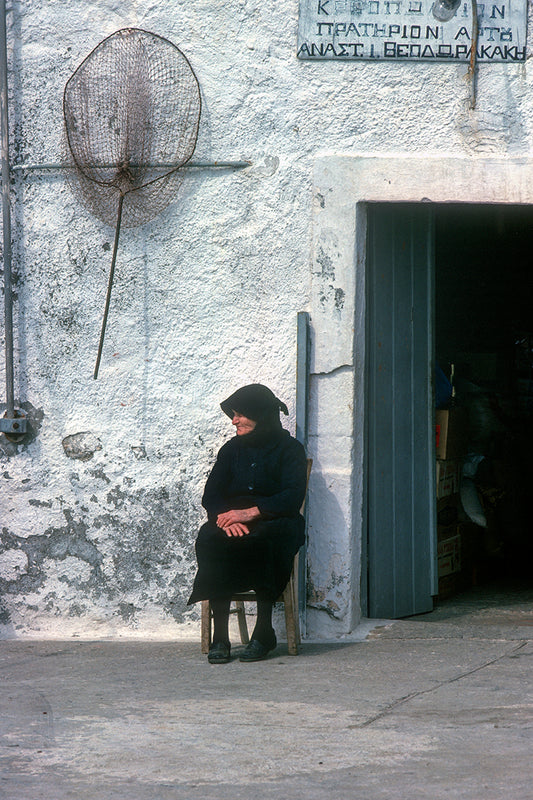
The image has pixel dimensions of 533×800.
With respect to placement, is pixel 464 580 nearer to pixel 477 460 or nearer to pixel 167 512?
pixel 477 460

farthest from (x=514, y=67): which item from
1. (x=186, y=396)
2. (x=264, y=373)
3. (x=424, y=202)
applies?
Answer: (x=186, y=396)

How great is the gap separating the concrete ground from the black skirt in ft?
1.15

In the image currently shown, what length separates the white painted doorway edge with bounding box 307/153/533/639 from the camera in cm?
509

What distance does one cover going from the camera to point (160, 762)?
3.35 m

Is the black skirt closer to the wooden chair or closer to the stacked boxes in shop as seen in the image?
the wooden chair

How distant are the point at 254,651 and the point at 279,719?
0.95 metres

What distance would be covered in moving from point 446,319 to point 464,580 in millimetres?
2690

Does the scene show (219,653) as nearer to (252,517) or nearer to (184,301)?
(252,517)

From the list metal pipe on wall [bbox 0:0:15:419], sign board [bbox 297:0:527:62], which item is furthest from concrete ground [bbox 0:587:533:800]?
sign board [bbox 297:0:527:62]

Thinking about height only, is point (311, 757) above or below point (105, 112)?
below

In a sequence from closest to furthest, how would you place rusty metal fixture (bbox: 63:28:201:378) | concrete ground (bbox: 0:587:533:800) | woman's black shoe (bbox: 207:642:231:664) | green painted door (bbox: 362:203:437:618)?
concrete ground (bbox: 0:587:533:800), woman's black shoe (bbox: 207:642:231:664), rusty metal fixture (bbox: 63:28:201:378), green painted door (bbox: 362:203:437:618)

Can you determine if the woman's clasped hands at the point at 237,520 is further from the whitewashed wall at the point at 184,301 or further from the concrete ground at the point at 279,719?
the concrete ground at the point at 279,719

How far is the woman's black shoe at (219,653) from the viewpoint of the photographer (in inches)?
186

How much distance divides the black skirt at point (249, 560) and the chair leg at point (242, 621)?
0.29m
